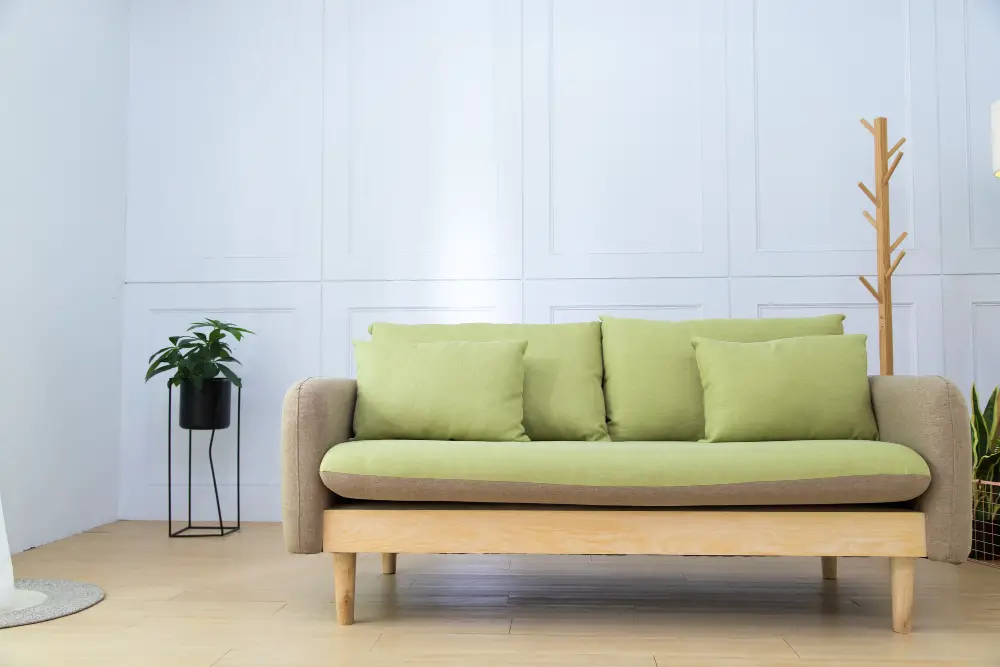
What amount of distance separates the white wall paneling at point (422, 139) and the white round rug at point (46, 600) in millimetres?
1786

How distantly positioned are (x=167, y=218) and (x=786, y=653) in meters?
3.34

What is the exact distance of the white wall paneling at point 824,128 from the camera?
374 cm

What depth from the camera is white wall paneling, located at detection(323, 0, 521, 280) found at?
3.88 metres

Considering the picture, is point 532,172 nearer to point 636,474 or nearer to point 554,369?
point 554,369

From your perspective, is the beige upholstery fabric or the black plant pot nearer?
the beige upholstery fabric

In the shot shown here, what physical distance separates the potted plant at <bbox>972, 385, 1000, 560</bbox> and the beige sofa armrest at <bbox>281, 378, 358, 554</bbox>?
2366 mm

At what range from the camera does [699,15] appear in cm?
386

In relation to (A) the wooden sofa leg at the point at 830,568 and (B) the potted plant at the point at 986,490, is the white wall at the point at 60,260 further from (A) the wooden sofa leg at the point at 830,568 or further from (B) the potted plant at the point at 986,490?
(B) the potted plant at the point at 986,490

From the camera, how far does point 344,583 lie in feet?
7.13

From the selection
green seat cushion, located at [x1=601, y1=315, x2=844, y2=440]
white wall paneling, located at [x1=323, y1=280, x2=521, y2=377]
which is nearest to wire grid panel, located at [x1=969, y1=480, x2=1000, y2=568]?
green seat cushion, located at [x1=601, y1=315, x2=844, y2=440]

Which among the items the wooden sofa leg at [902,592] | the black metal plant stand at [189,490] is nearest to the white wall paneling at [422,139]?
the black metal plant stand at [189,490]

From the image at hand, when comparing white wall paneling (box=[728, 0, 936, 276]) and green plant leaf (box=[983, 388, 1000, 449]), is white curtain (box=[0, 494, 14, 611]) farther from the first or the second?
green plant leaf (box=[983, 388, 1000, 449])

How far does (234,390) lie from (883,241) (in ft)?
9.78

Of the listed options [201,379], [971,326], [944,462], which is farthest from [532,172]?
[944,462]
